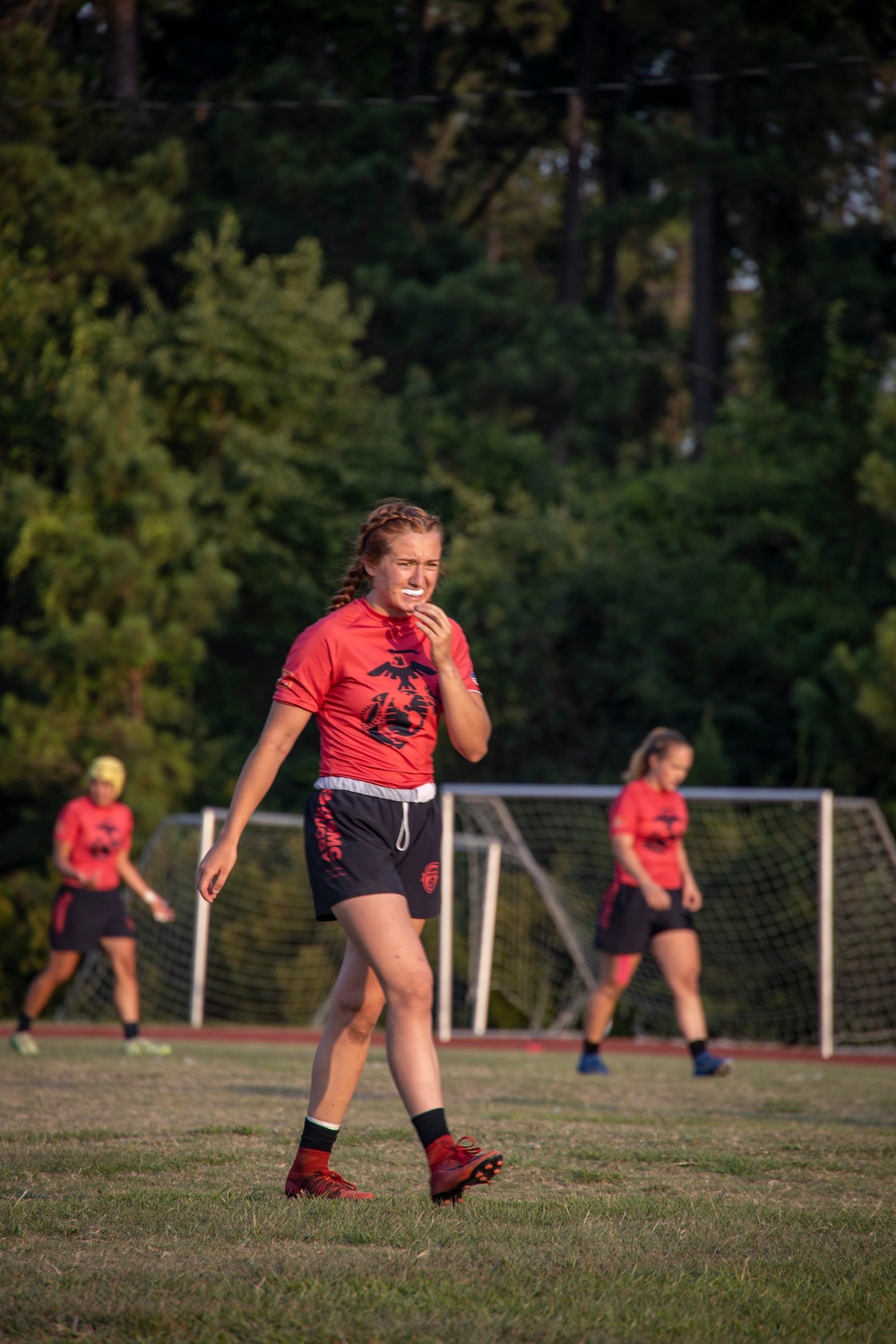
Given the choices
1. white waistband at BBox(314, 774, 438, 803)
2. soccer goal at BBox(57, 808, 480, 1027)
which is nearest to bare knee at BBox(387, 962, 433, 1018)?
white waistband at BBox(314, 774, 438, 803)

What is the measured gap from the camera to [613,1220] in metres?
4.07

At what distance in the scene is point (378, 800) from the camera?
14.1 ft

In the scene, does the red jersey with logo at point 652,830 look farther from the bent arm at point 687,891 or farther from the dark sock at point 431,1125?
the dark sock at point 431,1125

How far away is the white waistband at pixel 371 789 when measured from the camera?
14.1 feet

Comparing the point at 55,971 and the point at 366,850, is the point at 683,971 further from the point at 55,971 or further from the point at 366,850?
the point at 366,850

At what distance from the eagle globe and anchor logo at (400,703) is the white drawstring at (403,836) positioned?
192mm

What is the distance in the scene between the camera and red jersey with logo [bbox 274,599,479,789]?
4.29 metres

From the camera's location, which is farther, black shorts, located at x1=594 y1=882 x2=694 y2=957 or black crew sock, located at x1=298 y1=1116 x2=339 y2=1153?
black shorts, located at x1=594 y1=882 x2=694 y2=957

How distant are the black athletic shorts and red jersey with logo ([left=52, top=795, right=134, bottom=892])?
0.25 feet

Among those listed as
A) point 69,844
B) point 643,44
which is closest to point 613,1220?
point 69,844

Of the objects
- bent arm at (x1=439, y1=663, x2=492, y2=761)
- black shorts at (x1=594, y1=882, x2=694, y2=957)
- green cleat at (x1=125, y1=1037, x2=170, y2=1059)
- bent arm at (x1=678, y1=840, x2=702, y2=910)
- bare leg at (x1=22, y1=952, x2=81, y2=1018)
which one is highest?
bent arm at (x1=439, y1=663, x2=492, y2=761)

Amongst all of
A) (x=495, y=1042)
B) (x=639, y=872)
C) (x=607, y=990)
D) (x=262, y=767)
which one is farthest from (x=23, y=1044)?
(x=262, y=767)

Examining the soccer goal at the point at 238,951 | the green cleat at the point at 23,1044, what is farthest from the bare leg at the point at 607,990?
the soccer goal at the point at 238,951

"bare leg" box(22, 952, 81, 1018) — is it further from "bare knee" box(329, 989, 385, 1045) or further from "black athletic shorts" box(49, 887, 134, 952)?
"bare knee" box(329, 989, 385, 1045)
